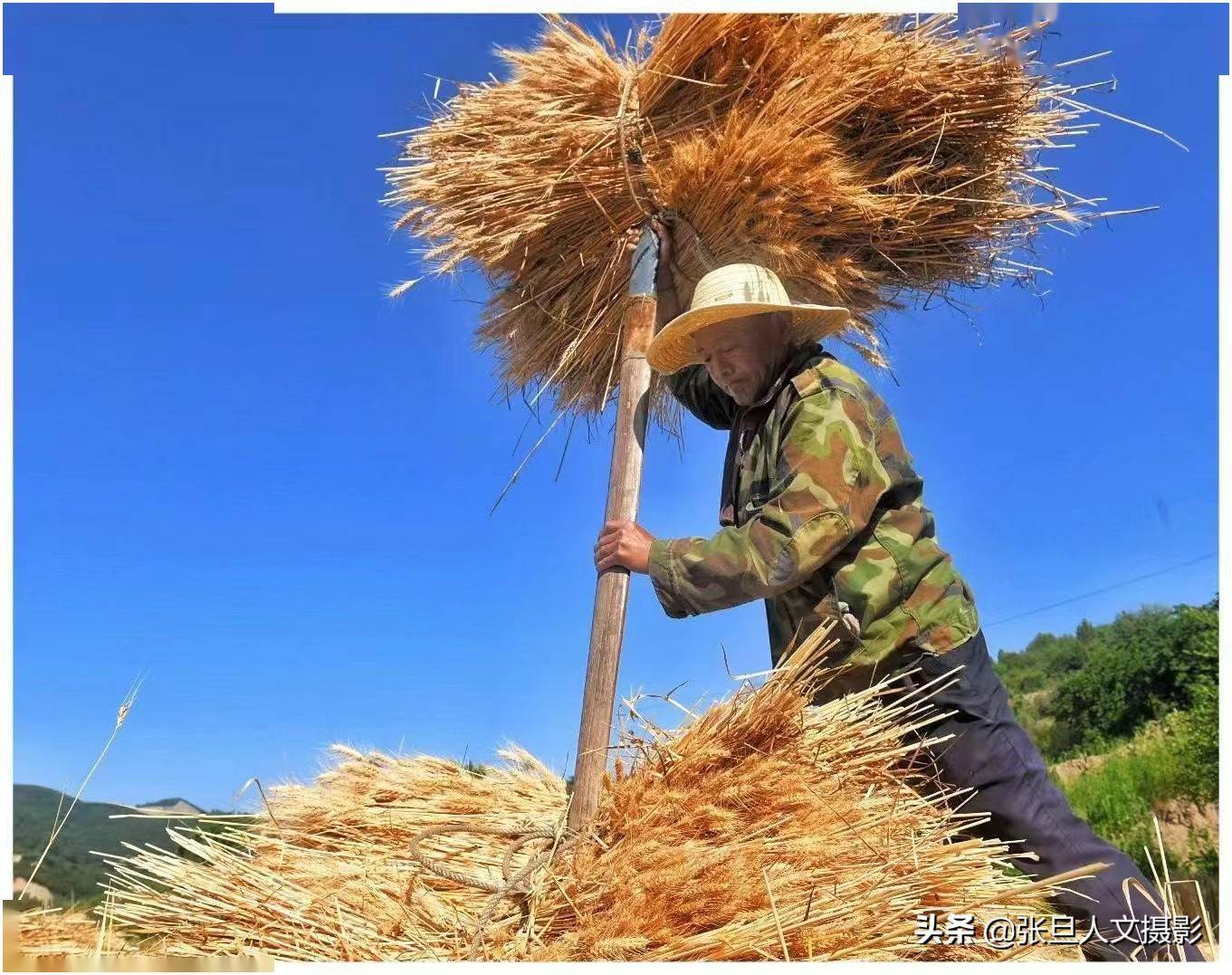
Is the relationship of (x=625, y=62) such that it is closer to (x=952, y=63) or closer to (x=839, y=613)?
(x=952, y=63)

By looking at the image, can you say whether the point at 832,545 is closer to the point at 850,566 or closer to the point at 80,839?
the point at 850,566

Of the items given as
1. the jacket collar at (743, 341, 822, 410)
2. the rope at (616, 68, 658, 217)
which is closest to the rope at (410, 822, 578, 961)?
the jacket collar at (743, 341, 822, 410)

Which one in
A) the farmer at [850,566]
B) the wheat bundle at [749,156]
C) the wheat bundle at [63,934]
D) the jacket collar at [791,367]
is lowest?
the wheat bundle at [63,934]

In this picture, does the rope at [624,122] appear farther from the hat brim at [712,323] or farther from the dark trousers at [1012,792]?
the dark trousers at [1012,792]

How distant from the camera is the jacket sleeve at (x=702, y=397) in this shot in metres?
2.78

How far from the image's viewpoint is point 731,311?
2.29 meters

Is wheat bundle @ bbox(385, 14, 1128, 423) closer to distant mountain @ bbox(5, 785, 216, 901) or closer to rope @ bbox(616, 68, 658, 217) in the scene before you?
rope @ bbox(616, 68, 658, 217)

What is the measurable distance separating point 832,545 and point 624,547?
51 centimetres

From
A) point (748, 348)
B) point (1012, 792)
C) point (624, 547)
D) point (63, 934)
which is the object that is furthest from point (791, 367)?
point (63, 934)

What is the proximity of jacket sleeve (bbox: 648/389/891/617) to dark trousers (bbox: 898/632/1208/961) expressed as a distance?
0.38 m

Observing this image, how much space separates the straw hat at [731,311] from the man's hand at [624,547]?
1.63 feet

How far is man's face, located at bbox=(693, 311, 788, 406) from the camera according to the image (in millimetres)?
2371

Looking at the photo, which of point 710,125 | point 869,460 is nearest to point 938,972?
point 869,460

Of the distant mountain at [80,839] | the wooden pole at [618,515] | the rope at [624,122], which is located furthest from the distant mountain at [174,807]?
the rope at [624,122]
